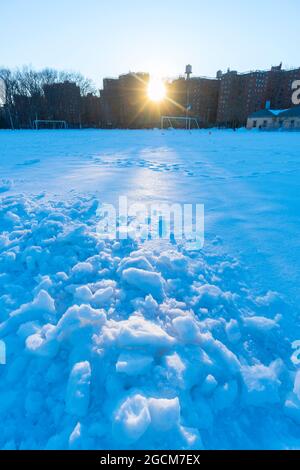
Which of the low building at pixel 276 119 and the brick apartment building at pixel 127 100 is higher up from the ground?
the brick apartment building at pixel 127 100

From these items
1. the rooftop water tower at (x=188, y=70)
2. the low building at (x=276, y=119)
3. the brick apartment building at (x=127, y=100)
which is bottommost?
the low building at (x=276, y=119)

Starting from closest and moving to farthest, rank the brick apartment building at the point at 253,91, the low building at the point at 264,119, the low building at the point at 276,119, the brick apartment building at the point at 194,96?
1. the low building at the point at 276,119
2. the low building at the point at 264,119
3. the brick apartment building at the point at 253,91
4. the brick apartment building at the point at 194,96

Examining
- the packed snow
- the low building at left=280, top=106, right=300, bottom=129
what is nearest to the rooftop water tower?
the low building at left=280, top=106, right=300, bottom=129

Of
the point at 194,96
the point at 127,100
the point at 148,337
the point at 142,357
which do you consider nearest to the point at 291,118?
the point at 194,96

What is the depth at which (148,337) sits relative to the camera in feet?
5.16

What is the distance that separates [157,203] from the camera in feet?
13.4

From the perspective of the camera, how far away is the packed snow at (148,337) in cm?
124

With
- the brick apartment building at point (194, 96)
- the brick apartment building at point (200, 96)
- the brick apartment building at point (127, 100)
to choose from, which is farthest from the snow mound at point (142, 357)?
the brick apartment building at point (194, 96)

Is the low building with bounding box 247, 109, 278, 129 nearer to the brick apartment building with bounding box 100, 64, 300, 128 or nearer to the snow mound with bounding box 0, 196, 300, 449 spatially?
the brick apartment building with bounding box 100, 64, 300, 128

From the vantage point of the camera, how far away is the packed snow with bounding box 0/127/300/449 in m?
1.24

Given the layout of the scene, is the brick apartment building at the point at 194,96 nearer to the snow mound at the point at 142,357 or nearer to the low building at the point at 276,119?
the low building at the point at 276,119

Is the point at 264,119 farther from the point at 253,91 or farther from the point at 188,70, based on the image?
the point at 188,70

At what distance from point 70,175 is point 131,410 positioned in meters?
5.69

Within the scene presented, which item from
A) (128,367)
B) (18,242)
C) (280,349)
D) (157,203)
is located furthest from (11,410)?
(157,203)
